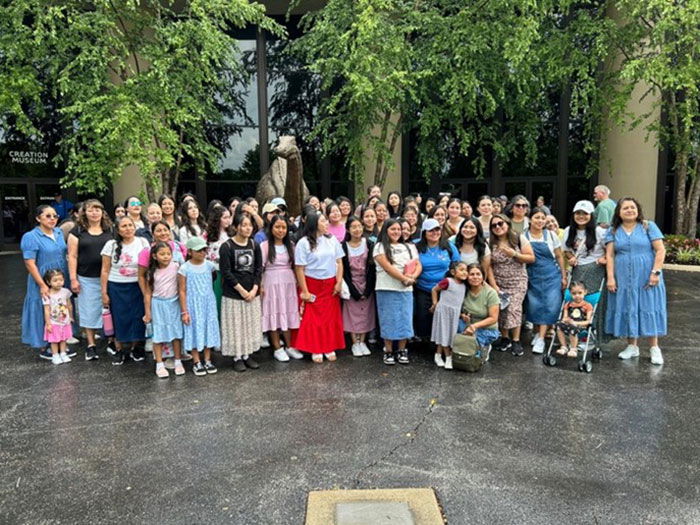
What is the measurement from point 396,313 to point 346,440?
1912 mm

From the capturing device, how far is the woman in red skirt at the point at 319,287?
559 cm

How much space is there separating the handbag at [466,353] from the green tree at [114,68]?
26.7 ft

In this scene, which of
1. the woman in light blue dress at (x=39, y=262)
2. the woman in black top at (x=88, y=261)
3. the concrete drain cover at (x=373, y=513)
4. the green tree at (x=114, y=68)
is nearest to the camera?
the concrete drain cover at (x=373, y=513)

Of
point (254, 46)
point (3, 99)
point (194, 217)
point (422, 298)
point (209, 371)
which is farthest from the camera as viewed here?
point (254, 46)

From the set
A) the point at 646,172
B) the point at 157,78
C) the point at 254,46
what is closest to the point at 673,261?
the point at 646,172

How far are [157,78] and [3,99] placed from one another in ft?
10.6

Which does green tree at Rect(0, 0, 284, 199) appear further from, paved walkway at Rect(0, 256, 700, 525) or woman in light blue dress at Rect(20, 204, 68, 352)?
paved walkway at Rect(0, 256, 700, 525)

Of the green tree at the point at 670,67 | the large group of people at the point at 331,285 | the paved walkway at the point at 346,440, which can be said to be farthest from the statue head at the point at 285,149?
the green tree at the point at 670,67

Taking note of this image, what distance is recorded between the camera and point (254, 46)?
18.6 metres

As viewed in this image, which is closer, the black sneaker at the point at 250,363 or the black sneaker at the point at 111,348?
the black sneaker at the point at 250,363

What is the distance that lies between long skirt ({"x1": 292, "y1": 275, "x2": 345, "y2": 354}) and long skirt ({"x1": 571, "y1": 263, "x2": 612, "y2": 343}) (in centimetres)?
263

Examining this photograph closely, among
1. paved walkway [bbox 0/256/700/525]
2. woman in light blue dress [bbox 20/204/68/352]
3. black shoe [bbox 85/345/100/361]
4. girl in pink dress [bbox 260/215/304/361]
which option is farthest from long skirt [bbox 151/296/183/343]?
woman in light blue dress [bbox 20/204/68/352]

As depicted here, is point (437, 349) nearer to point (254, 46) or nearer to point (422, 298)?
point (422, 298)

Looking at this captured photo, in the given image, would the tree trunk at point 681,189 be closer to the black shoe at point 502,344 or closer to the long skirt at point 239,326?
the black shoe at point 502,344
